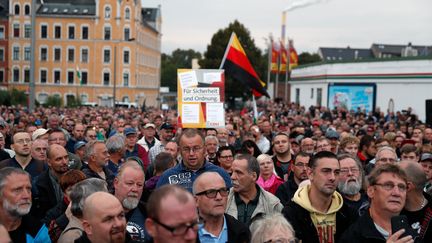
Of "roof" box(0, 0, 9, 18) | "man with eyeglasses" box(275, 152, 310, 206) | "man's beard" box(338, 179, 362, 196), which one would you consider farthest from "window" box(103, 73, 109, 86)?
"man's beard" box(338, 179, 362, 196)

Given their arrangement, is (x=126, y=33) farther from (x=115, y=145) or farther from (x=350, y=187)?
(x=350, y=187)

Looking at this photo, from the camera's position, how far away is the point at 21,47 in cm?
9006

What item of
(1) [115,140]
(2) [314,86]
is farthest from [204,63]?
(1) [115,140]

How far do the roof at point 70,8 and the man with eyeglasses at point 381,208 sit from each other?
86.0m

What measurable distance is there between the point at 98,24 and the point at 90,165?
269 ft

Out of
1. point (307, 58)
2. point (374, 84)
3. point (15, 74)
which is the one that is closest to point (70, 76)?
point (15, 74)

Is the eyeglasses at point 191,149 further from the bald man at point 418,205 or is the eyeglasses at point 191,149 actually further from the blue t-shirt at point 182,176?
the bald man at point 418,205

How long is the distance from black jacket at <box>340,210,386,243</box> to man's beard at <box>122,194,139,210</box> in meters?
1.84

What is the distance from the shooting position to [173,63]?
158375 mm

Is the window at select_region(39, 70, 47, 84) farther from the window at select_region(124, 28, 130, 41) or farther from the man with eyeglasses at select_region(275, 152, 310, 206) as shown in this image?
the man with eyeglasses at select_region(275, 152, 310, 206)

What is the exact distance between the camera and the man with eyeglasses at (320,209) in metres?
5.60

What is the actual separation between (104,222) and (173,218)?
1.09 metres

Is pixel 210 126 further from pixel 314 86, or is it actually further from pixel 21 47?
pixel 21 47

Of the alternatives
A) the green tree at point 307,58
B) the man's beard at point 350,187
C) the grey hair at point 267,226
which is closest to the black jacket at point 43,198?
the man's beard at point 350,187
